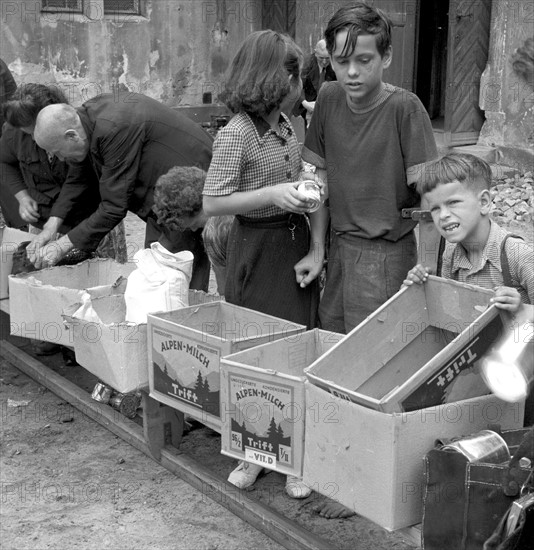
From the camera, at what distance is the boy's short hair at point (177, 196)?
3.31 m

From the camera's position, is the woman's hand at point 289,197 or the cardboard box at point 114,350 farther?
the cardboard box at point 114,350

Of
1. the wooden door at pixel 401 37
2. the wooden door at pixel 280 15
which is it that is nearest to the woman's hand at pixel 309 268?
the wooden door at pixel 401 37

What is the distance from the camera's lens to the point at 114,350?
3.10 meters

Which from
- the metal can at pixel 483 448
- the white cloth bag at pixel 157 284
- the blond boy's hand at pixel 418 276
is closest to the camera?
the metal can at pixel 483 448

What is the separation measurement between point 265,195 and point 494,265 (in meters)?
0.77

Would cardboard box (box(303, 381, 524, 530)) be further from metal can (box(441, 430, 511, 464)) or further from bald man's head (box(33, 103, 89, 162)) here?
bald man's head (box(33, 103, 89, 162))

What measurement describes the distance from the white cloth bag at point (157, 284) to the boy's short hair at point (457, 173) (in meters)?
1.07

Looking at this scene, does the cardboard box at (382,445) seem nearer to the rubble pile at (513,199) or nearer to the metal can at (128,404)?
the metal can at (128,404)

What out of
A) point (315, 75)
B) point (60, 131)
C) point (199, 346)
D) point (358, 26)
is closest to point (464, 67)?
point (315, 75)

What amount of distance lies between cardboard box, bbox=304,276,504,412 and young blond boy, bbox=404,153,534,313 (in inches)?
3.7

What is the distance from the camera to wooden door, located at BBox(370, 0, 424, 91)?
9.77 meters

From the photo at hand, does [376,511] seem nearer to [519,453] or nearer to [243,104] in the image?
[519,453]

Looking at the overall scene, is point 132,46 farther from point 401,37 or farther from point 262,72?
point 262,72

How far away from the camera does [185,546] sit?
295cm
